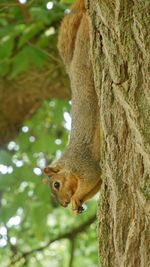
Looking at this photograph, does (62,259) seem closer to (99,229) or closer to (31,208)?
(31,208)

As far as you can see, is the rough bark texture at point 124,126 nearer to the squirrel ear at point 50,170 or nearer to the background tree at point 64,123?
the background tree at point 64,123

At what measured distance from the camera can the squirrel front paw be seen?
149cm

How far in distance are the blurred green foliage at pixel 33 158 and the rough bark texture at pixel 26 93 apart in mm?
52

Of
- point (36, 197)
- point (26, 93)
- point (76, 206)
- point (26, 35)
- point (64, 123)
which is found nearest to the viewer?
point (76, 206)

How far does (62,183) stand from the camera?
1.57 metres

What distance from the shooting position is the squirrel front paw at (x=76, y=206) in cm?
149

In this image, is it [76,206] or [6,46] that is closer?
[76,206]

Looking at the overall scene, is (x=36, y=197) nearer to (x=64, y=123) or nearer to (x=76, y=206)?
(x=64, y=123)

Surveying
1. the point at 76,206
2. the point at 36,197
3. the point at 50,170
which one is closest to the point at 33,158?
the point at 36,197

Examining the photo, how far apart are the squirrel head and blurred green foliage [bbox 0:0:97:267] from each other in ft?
1.88

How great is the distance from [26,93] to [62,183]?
4.61 ft

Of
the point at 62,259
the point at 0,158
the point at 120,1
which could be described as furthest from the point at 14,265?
the point at 120,1

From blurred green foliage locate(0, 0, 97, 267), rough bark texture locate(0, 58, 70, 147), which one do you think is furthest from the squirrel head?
rough bark texture locate(0, 58, 70, 147)

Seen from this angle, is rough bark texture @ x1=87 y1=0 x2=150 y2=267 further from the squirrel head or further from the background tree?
the squirrel head
